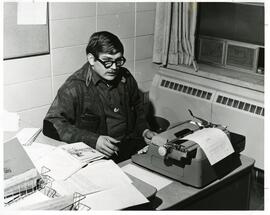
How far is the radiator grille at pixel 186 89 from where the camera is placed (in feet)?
11.8

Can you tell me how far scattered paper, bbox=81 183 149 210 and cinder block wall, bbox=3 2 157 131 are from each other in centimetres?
Answer: 130

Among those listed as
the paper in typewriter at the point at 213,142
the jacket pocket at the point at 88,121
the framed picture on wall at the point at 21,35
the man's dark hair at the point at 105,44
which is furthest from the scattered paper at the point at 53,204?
the framed picture on wall at the point at 21,35

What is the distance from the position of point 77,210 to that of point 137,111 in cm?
139

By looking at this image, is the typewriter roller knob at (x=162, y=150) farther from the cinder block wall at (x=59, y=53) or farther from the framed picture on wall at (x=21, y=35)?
the framed picture on wall at (x=21, y=35)

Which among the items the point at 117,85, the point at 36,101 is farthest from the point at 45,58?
the point at 117,85

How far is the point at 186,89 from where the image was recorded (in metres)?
→ 3.74

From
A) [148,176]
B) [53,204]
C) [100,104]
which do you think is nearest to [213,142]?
[148,176]

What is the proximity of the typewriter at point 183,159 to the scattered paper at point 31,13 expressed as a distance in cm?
133

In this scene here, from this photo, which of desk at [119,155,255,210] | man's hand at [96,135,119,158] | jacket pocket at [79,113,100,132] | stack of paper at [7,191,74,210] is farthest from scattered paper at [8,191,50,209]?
jacket pocket at [79,113,100,132]

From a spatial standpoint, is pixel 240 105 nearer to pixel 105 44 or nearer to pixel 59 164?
pixel 105 44

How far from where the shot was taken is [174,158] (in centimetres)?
201

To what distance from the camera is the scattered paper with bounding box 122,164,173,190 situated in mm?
2053

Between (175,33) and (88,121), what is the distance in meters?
1.30
